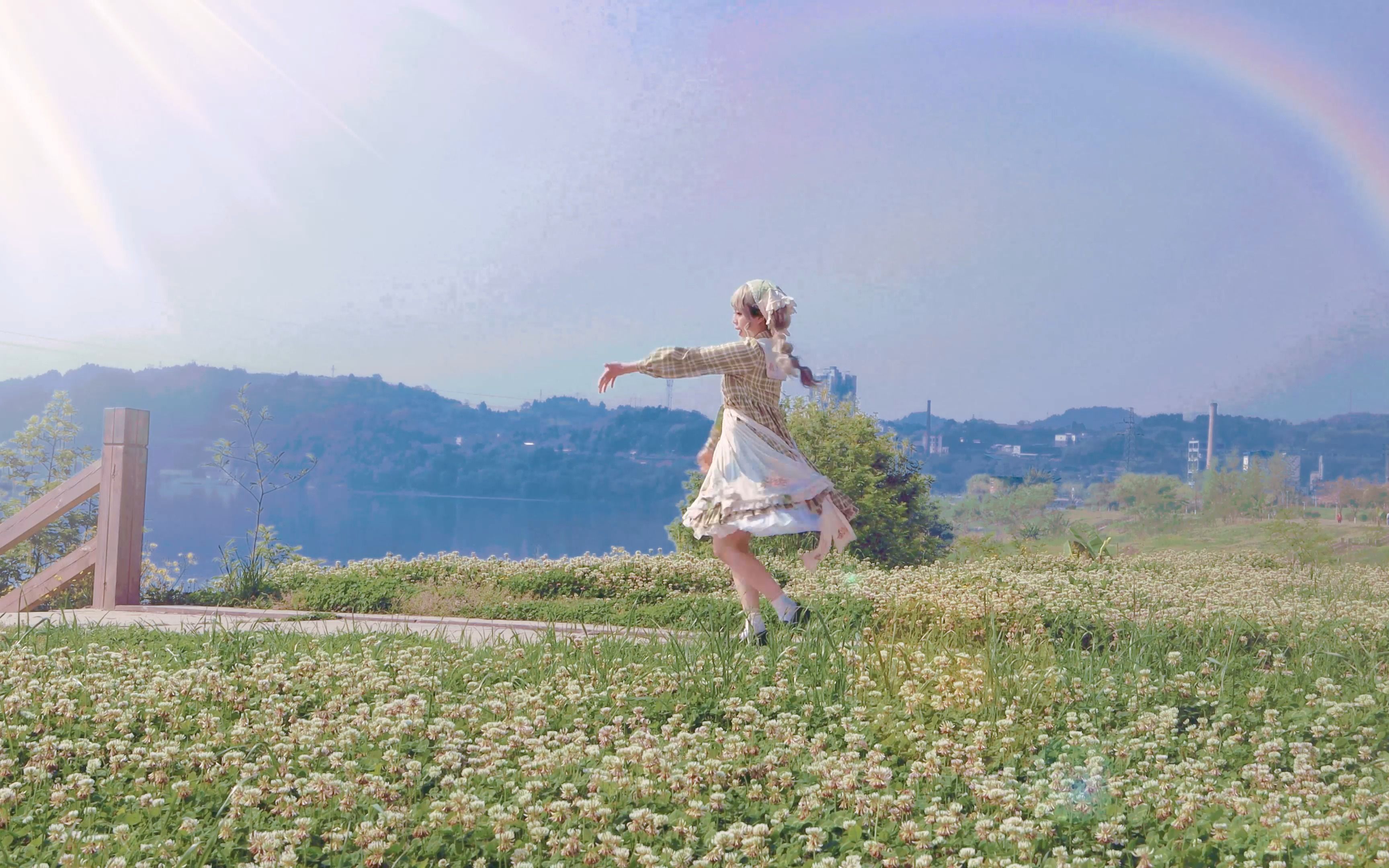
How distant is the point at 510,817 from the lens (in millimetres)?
2564

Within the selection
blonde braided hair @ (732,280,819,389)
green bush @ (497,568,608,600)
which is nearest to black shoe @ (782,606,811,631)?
blonde braided hair @ (732,280,819,389)

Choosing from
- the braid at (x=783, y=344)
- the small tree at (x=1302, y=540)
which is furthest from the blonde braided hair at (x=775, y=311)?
the small tree at (x=1302, y=540)

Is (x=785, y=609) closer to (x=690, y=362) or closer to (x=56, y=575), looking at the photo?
(x=690, y=362)

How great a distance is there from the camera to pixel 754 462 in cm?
528

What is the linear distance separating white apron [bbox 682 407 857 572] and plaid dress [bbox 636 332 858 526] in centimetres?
5

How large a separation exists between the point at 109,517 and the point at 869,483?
28.2 feet

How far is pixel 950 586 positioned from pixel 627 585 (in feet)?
11.0

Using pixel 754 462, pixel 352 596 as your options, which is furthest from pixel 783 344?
pixel 352 596

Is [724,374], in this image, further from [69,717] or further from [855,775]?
[69,717]

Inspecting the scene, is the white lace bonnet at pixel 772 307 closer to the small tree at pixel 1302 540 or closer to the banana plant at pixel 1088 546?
the banana plant at pixel 1088 546

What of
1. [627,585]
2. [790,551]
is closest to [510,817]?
[627,585]

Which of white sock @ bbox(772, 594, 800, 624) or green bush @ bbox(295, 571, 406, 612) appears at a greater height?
white sock @ bbox(772, 594, 800, 624)

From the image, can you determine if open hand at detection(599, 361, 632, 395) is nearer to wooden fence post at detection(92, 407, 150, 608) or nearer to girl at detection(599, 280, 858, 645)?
girl at detection(599, 280, 858, 645)

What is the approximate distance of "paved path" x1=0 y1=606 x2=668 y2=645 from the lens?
544 cm
